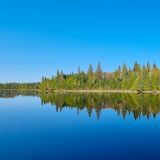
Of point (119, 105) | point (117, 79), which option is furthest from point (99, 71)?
point (119, 105)

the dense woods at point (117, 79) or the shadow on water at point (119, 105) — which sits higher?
the dense woods at point (117, 79)

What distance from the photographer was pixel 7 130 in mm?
31828

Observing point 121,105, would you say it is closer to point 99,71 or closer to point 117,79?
point 117,79

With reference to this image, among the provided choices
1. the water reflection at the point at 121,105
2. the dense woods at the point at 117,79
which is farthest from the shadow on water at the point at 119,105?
the dense woods at the point at 117,79

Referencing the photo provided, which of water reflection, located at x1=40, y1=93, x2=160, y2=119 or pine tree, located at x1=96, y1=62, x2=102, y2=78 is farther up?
pine tree, located at x1=96, y1=62, x2=102, y2=78

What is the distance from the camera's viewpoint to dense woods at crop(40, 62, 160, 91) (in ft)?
452

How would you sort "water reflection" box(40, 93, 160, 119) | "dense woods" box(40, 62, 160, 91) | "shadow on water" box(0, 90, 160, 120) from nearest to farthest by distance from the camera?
"water reflection" box(40, 93, 160, 119) < "shadow on water" box(0, 90, 160, 120) < "dense woods" box(40, 62, 160, 91)

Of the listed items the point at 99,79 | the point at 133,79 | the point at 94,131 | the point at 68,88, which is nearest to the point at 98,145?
the point at 94,131

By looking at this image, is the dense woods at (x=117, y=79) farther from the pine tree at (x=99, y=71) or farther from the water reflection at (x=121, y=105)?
the water reflection at (x=121, y=105)

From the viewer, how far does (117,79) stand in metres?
166

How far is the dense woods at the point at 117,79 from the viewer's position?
5423 inches

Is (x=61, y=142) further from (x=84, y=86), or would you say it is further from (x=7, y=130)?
(x=84, y=86)

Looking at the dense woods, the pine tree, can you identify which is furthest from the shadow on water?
the pine tree

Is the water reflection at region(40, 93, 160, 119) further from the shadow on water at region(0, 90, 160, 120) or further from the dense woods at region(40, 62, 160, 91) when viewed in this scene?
the dense woods at region(40, 62, 160, 91)
